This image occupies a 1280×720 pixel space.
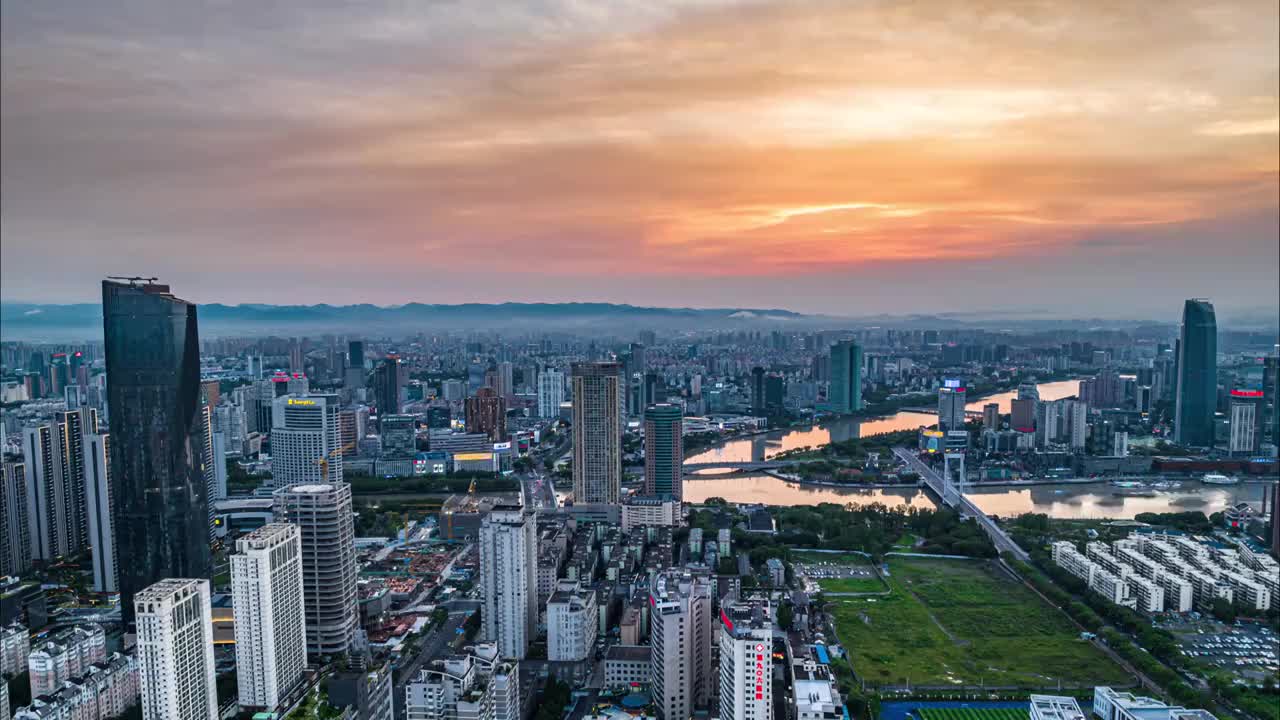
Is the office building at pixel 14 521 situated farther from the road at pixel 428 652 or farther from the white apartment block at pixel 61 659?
the road at pixel 428 652

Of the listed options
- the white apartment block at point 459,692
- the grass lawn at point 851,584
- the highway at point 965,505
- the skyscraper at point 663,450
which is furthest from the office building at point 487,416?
the white apartment block at point 459,692

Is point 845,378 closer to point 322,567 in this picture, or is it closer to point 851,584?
point 851,584

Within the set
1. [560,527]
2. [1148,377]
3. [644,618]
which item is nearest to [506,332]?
[1148,377]

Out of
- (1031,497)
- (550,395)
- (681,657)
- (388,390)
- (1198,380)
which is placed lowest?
(1031,497)

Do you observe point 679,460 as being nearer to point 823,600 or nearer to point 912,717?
point 823,600

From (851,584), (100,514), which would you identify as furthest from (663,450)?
(100,514)

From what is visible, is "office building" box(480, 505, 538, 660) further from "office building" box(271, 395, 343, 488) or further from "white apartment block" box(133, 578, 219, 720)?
"office building" box(271, 395, 343, 488)

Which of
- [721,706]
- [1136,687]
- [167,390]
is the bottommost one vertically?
[1136,687]
